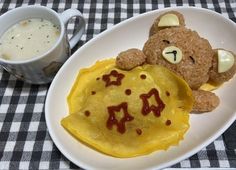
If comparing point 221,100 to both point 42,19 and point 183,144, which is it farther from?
point 42,19

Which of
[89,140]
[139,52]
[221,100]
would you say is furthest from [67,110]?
[221,100]

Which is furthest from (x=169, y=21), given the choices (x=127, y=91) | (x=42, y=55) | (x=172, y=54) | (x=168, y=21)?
(x=42, y=55)

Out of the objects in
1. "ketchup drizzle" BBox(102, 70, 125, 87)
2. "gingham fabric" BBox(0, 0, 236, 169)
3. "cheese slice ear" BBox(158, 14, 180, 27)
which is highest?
"cheese slice ear" BBox(158, 14, 180, 27)

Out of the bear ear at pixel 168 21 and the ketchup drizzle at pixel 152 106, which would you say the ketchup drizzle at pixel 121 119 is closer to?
the ketchup drizzle at pixel 152 106

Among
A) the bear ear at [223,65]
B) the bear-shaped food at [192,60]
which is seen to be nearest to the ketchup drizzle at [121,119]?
the bear-shaped food at [192,60]

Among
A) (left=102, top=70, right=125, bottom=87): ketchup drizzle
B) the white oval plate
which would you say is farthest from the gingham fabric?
(left=102, top=70, right=125, bottom=87): ketchup drizzle

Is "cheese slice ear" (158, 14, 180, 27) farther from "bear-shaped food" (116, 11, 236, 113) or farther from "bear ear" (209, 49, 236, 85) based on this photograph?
"bear ear" (209, 49, 236, 85)
